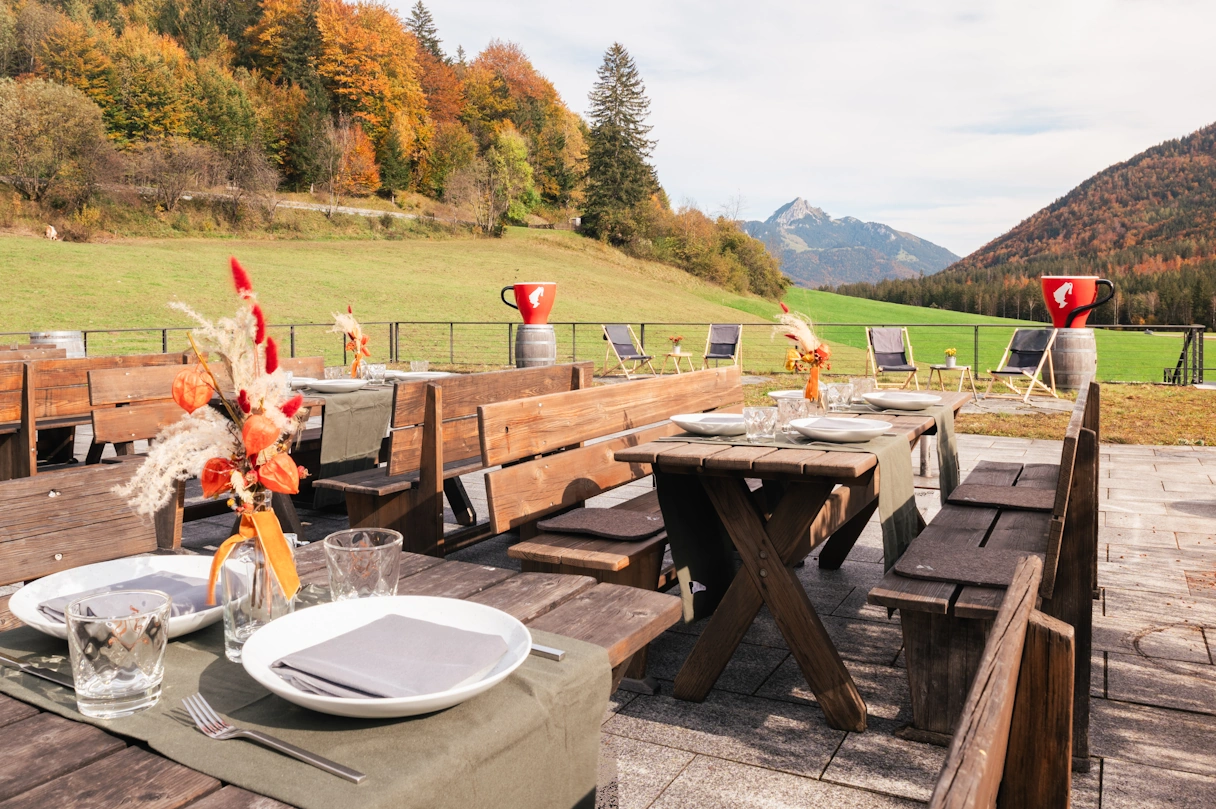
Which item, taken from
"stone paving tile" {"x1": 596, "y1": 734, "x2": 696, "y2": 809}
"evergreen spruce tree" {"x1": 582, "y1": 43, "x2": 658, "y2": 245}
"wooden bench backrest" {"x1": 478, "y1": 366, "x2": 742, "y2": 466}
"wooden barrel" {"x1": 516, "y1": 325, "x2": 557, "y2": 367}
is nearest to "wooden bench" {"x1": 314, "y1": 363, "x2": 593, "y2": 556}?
"wooden bench backrest" {"x1": 478, "y1": 366, "x2": 742, "y2": 466}

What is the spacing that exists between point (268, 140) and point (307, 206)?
729 cm

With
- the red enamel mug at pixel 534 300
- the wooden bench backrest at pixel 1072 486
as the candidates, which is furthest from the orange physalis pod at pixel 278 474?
the red enamel mug at pixel 534 300

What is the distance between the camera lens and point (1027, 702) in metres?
0.84

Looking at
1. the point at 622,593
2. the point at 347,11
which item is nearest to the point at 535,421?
the point at 622,593

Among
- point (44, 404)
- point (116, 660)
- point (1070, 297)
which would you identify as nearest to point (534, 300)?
point (44, 404)

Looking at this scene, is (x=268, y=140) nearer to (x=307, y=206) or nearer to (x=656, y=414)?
(x=307, y=206)

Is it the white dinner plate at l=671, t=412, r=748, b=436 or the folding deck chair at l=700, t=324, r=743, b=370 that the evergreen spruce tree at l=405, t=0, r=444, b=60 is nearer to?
the folding deck chair at l=700, t=324, r=743, b=370

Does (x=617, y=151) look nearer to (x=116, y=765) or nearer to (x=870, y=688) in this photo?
(x=870, y=688)

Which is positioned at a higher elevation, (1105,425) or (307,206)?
(307,206)

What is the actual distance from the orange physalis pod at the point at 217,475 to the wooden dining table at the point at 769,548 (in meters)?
1.61

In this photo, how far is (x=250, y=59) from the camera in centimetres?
5516

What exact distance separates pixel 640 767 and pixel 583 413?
1.58 metres

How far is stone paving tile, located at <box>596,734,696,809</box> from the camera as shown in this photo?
2201mm

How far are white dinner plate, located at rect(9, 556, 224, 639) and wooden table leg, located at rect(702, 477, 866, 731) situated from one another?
5.40ft
